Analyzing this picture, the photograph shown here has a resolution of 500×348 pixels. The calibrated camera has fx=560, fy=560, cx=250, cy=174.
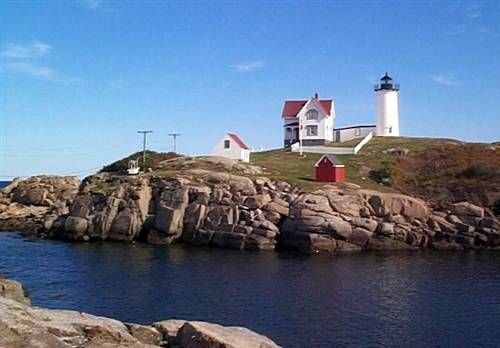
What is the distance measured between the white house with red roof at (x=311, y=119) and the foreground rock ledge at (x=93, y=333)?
77016 mm

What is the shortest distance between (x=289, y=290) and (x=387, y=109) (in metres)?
74.0

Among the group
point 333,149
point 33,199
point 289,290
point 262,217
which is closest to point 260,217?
point 262,217

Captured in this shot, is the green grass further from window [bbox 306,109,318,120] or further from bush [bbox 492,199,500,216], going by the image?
bush [bbox 492,199,500,216]

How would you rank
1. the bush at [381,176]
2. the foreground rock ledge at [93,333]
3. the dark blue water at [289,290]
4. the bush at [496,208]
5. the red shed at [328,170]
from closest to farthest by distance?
the foreground rock ledge at [93,333], the dark blue water at [289,290], the bush at [496,208], the red shed at [328,170], the bush at [381,176]

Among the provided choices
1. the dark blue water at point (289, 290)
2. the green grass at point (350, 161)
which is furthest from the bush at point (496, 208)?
the green grass at point (350, 161)

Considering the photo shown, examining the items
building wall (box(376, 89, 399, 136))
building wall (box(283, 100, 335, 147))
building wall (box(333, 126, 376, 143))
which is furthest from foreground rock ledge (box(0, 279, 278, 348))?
building wall (box(376, 89, 399, 136))

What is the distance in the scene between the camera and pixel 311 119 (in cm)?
10150

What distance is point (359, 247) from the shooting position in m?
62.4

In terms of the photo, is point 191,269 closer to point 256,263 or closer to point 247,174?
point 256,263

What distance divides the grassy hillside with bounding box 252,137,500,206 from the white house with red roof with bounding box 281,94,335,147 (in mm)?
6140

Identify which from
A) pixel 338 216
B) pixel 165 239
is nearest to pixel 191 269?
pixel 165 239

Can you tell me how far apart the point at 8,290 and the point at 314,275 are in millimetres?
24302

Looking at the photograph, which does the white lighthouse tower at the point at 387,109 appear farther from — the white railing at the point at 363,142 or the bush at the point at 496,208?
the bush at the point at 496,208

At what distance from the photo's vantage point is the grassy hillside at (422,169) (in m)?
74.1
